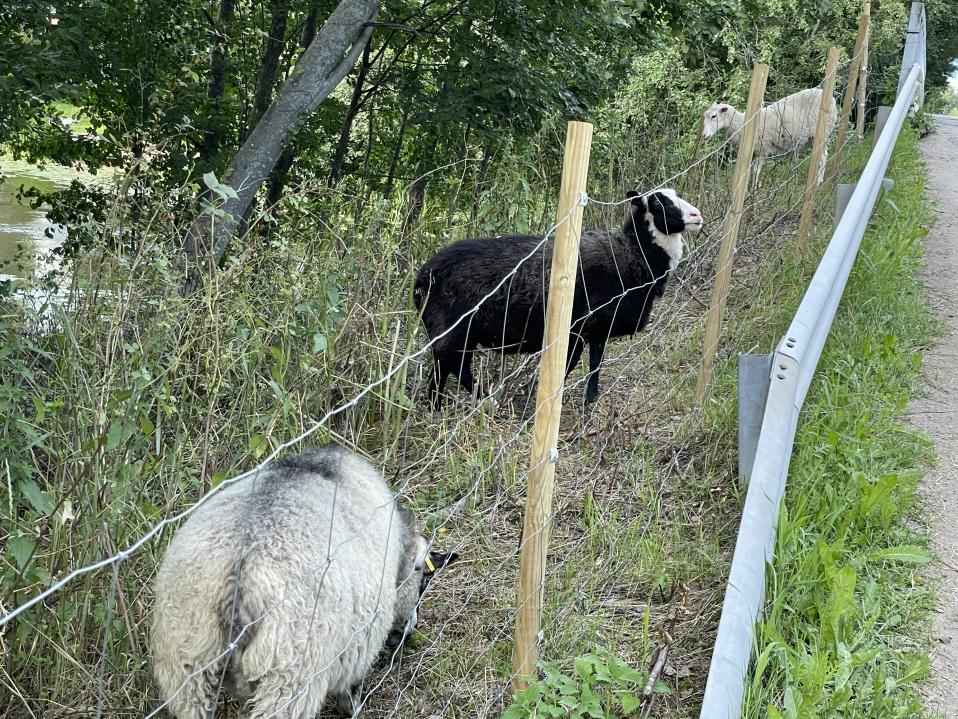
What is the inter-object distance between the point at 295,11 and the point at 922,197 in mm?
6230

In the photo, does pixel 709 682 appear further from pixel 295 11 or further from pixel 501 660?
pixel 295 11

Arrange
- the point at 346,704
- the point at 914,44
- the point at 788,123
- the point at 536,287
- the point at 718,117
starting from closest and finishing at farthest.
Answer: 1. the point at 346,704
2. the point at 536,287
3. the point at 718,117
4. the point at 914,44
5. the point at 788,123

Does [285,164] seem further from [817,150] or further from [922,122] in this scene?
[922,122]

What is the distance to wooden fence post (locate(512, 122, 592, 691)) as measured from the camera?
3004 mm

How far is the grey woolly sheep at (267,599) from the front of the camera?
9.11 feet

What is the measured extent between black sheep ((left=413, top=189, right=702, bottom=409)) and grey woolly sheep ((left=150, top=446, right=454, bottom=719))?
254 cm

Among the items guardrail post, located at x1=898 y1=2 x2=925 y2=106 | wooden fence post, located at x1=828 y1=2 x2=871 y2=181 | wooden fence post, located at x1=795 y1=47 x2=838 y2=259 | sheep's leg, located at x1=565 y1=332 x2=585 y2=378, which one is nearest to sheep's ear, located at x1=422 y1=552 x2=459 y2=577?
sheep's leg, located at x1=565 y1=332 x2=585 y2=378

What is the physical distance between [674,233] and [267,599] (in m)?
4.39

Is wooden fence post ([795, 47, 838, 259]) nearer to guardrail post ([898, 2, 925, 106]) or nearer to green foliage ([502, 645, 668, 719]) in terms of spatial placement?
guardrail post ([898, 2, 925, 106])

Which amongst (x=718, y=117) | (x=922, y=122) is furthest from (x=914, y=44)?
(x=922, y=122)

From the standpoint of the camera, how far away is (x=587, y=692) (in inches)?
126

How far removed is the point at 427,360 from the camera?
6121 mm

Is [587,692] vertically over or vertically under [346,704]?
over

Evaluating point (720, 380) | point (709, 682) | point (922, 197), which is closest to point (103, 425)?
point (709, 682)
